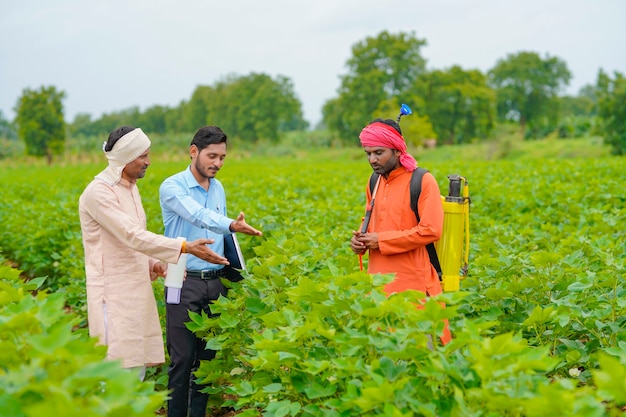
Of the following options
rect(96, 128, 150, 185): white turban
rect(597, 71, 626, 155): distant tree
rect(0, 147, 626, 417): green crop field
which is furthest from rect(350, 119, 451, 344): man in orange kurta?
rect(597, 71, 626, 155): distant tree

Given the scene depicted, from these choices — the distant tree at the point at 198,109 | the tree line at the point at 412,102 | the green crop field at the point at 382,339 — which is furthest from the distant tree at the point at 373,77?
the green crop field at the point at 382,339

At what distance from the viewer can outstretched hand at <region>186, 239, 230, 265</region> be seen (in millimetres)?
4027

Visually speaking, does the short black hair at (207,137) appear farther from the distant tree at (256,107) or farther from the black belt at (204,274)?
the distant tree at (256,107)

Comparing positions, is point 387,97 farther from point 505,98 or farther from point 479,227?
point 479,227

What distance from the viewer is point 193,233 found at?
4410 mm

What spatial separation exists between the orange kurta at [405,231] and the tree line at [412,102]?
124 feet

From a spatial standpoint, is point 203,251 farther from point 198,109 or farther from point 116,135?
point 198,109

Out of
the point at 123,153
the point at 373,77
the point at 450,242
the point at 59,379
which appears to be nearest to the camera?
the point at 59,379

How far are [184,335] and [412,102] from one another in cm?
6249

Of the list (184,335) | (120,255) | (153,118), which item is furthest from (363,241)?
(153,118)

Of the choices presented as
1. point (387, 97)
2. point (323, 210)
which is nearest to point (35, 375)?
point (323, 210)

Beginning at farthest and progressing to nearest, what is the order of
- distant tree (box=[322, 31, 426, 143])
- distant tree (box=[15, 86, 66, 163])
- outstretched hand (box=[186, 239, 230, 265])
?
distant tree (box=[322, 31, 426, 143]) < distant tree (box=[15, 86, 66, 163]) < outstretched hand (box=[186, 239, 230, 265])

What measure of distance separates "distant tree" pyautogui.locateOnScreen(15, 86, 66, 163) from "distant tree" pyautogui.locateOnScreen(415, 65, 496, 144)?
104 ft

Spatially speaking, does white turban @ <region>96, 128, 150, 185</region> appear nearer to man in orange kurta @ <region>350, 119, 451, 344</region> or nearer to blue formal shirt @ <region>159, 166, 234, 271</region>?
blue formal shirt @ <region>159, 166, 234, 271</region>
